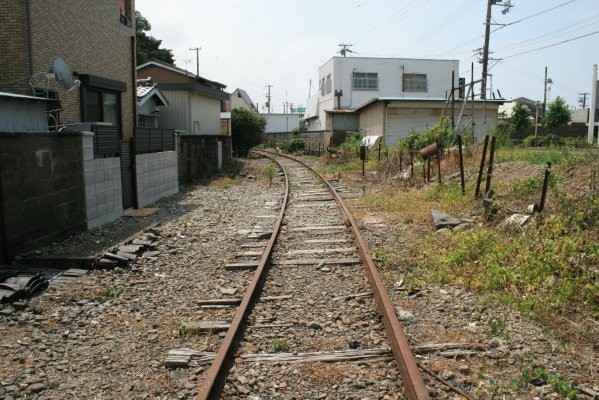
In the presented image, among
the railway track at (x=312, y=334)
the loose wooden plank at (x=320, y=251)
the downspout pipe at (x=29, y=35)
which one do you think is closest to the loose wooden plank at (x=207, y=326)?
the railway track at (x=312, y=334)

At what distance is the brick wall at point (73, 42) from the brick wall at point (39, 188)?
2.38 metres

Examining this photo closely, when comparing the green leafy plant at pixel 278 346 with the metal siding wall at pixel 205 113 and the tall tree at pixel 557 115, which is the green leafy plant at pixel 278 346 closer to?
the metal siding wall at pixel 205 113

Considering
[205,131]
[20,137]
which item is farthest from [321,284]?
[205,131]

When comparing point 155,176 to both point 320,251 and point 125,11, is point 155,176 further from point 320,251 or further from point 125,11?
point 320,251

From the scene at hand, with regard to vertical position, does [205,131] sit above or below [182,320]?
above

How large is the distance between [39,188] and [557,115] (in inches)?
2025

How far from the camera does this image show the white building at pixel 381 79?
49656mm

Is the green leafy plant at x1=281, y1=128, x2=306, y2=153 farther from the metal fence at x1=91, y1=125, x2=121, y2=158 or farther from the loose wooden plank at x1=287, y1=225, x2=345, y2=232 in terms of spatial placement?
the loose wooden plank at x1=287, y1=225, x2=345, y2=232

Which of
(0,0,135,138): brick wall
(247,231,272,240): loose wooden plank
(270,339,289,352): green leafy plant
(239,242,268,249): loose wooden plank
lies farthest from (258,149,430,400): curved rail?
(0,0,135,138): brick wall

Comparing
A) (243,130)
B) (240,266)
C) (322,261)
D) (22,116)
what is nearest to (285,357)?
(240,266)

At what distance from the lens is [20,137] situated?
7.84 metres

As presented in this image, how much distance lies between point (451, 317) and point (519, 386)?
1435 millimetres

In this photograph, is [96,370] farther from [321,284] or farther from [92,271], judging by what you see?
[92,271]

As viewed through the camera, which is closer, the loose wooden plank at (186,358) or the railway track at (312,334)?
the railway track at (312,334)
